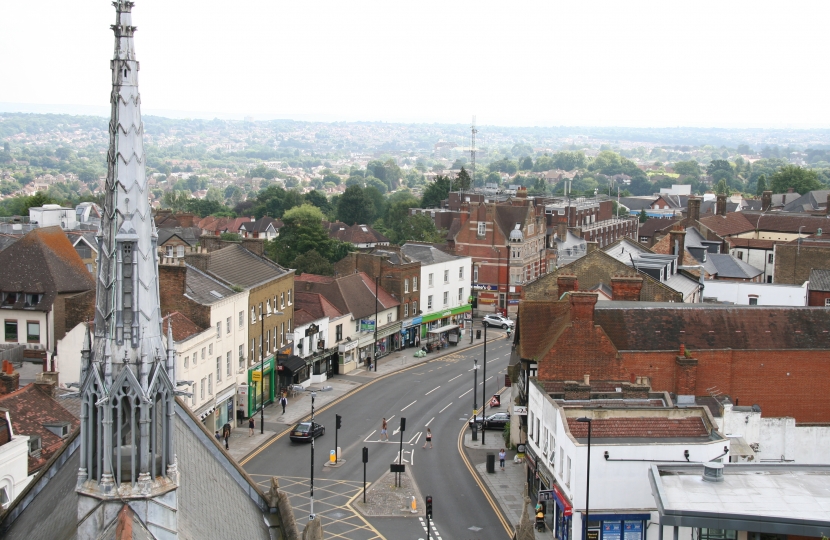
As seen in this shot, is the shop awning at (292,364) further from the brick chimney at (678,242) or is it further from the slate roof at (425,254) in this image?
the brick chimney at (678,242)

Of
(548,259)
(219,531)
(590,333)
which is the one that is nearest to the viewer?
(219,531)

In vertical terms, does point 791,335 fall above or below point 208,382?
above

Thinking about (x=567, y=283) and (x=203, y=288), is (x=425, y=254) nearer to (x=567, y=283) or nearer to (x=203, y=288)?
(x=203, y=288)

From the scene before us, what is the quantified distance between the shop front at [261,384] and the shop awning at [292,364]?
0.76m

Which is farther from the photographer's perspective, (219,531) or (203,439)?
(203,439)

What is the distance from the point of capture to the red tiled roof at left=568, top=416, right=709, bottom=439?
124 ft

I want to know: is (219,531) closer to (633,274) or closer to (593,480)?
(593,480)

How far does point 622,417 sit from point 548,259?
6805 cm

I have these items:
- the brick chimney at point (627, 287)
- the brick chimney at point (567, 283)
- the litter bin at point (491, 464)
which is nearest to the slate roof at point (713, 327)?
the brick chimney at point (567, 283)

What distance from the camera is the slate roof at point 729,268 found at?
79.5 metres

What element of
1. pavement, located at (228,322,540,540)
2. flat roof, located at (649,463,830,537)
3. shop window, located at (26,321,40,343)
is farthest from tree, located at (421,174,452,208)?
flat roof, located at (649,463,830,537)

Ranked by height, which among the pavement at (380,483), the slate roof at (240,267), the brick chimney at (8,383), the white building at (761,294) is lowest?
the pavement at (380,483)

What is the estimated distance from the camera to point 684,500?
30156mm

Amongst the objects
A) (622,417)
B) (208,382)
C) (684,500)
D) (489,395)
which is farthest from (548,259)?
(684,500)
